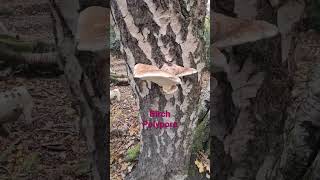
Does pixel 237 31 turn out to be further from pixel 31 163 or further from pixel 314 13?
pixel 31 163

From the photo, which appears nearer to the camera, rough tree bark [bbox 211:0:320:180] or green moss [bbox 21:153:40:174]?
rough tree bark [bbox 211:0:320:180]

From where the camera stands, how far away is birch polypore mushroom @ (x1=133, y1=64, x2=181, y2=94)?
0.90m

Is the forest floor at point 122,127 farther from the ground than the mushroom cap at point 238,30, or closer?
closer

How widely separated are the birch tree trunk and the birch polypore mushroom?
0.06 ft

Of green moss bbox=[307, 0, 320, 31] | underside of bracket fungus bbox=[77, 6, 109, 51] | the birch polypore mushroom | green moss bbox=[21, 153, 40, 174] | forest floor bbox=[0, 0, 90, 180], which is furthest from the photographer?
green moss bbox=[21, 153, 40, 174]

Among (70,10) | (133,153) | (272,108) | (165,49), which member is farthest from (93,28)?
(272,108)

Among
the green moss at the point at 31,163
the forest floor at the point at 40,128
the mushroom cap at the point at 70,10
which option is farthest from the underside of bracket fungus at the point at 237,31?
the green moss at the point at 31,163

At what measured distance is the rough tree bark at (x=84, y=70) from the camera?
1.06m

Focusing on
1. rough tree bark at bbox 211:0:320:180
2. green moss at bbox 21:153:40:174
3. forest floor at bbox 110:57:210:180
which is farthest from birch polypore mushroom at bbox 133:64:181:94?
green moss at bbox 21:153:40:174

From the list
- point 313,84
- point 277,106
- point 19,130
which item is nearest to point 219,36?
Answer: point 277,106

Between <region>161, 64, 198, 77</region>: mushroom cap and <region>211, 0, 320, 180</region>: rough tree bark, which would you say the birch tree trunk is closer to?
<region>161, 64, 198, 77</region>: mushroom cap

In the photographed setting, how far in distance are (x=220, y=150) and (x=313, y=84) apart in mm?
390

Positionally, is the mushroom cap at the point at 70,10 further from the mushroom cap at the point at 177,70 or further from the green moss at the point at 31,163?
→ the green moss at the point at 31,163

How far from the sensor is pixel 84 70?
43.1 inches
